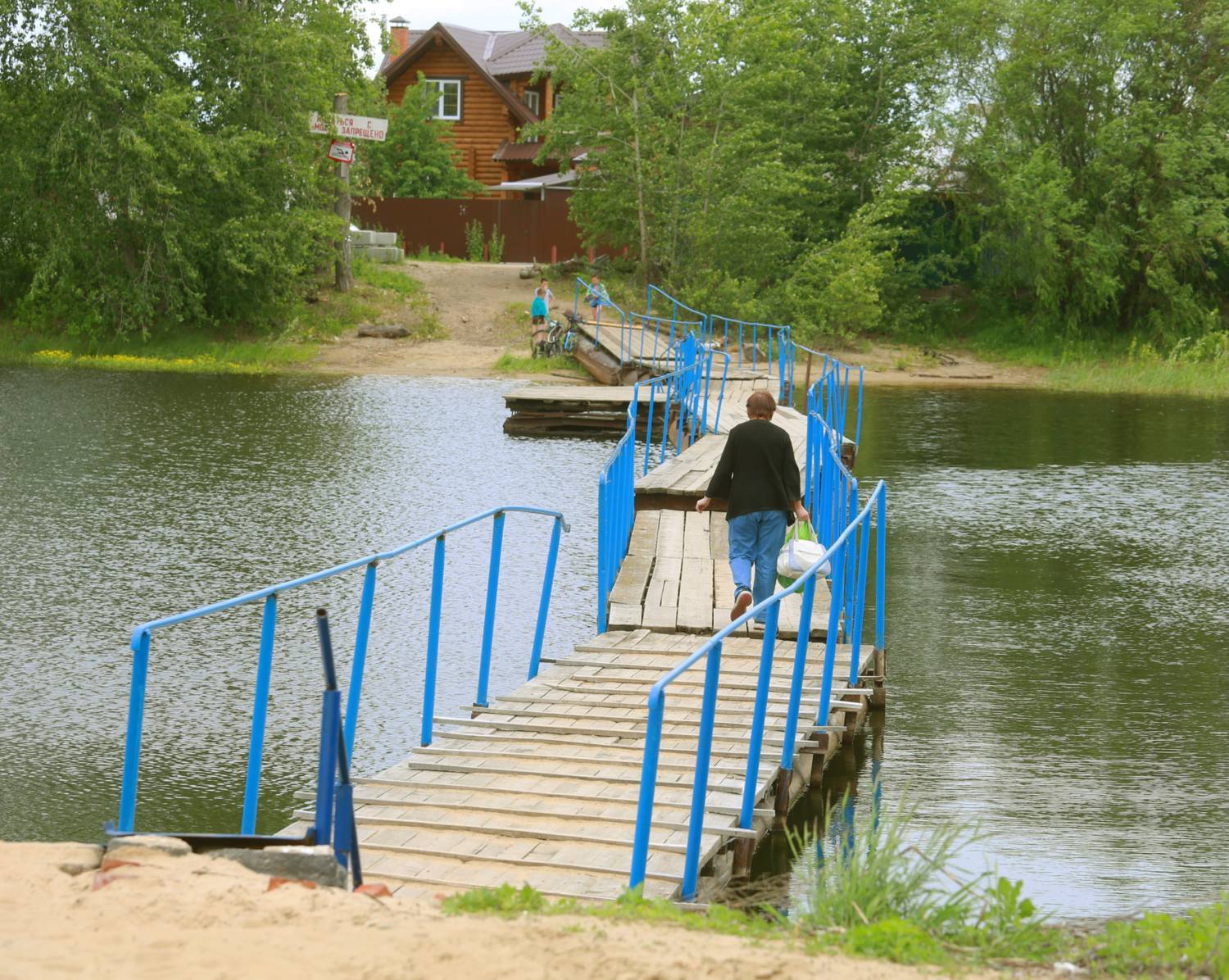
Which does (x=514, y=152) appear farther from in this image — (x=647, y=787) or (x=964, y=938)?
(x=964, y=938)

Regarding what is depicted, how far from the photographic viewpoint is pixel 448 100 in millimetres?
55688

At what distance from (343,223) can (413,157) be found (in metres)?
17.3

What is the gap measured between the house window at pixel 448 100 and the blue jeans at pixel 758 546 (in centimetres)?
4753

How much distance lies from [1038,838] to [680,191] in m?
30.5

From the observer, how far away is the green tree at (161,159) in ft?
102

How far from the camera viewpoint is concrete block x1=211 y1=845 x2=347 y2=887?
4.92 metres

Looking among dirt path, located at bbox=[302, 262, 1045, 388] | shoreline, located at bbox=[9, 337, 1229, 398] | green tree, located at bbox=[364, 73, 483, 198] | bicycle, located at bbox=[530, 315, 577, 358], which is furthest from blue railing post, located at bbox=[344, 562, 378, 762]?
green tree, located at bbox=[364, 73, 483, 198]

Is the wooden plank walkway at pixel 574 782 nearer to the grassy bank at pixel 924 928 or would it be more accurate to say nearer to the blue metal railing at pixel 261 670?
the blue metal railing at pixel 261 670

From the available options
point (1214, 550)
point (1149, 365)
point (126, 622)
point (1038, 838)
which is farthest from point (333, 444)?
point (1149, 365)

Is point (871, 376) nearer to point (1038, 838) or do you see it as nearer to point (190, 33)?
point (190, 33)

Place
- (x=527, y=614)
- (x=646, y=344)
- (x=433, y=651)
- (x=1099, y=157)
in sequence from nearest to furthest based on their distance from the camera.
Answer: (x=433, y=651)
(x=527, y=614)
(x=646, y=344)
(x=1099, y=157)

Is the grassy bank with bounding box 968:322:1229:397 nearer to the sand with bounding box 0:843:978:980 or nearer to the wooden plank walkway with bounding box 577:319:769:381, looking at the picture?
the wooden plank walkway with bounding box 577:319:769:381

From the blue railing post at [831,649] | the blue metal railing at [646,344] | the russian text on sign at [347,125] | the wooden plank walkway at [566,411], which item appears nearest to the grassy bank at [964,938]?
the blue railing post at [831,649]

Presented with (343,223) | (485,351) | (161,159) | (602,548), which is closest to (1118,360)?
(485,351)
